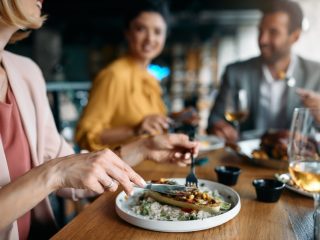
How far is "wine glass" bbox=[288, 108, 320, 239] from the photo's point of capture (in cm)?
87

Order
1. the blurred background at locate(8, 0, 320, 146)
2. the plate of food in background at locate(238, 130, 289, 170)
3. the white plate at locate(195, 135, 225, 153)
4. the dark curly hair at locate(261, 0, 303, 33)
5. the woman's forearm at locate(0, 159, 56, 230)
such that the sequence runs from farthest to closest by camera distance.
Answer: the blurred background at locate(8, 0, 320, 146), the dark curly hair at locate(261, 0, 303, 33), the white plate at locate(195, 135, 225, 153), the plate of food in background at locate(238, 130, 289, 170), the woman's forearm at locate(0, 159, 56, 230)

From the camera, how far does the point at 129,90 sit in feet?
7.82

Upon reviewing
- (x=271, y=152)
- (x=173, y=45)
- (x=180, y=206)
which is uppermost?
(x=180, y=206)

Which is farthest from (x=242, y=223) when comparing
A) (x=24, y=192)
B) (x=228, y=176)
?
(x=24, y=192)

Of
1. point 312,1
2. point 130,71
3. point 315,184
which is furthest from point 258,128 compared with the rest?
point 312,1

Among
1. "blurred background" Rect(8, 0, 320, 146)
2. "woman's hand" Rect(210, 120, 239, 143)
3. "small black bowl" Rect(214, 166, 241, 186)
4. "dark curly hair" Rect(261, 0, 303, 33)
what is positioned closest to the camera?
"small black bowl" Rect(214, 166, 241, 186)

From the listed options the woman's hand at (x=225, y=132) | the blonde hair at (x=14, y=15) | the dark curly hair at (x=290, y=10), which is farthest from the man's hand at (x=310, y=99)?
the blonde hair at (x=14, y=15)

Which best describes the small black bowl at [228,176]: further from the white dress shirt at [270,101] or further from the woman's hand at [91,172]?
the white dress shirt at [270,101]

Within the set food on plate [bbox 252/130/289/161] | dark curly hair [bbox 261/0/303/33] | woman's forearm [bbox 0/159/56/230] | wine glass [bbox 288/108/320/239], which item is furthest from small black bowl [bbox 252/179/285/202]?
dark curly hair [bbox 261/0/303/33]

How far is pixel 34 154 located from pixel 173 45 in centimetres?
1110

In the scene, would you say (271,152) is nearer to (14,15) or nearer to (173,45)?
(14,15)

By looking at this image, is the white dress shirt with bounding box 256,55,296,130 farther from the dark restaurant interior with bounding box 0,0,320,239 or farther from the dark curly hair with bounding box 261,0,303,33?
the dark curly hair with bounding box 261,0,303,33

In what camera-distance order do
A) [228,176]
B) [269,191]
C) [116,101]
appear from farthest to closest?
1. [116,101]
2. [228,176]
3. [269,191]

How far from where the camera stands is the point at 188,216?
36.6 inches
